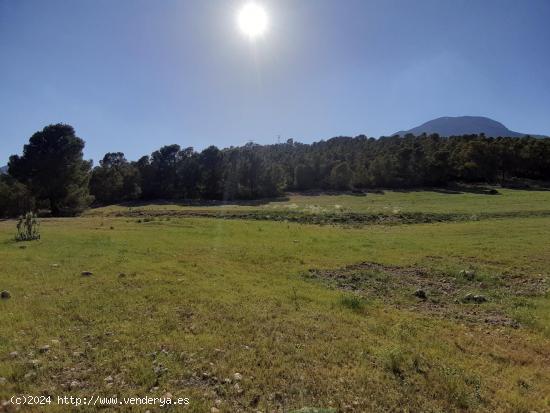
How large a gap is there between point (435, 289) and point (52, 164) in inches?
2482

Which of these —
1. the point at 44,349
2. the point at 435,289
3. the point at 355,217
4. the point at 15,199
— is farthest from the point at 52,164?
the point at 435,289

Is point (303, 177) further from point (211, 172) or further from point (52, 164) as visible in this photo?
point (52, 164)

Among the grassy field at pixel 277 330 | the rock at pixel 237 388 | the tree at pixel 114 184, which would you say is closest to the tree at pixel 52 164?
the tree at pixel 114 184

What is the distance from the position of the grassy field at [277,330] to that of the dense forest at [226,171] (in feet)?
158

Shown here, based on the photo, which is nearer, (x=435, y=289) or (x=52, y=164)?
(x=435, y=289)

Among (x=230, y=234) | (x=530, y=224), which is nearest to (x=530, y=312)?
(x=230, y=234)

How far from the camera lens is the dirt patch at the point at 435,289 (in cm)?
1382

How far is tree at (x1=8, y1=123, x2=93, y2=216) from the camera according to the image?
62031 mm

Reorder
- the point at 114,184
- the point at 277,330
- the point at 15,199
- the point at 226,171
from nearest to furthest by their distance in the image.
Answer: the point at 277,330, the point at 15,199, the point at 114,184, the point at 226,171

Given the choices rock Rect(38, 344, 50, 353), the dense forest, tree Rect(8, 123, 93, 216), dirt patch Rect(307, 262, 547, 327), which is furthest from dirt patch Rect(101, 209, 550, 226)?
rock Rect(38, 344, 50, 353)

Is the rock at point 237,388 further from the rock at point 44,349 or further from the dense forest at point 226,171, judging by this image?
the dense forest at point 226,171

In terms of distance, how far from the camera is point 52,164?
62.2 metres

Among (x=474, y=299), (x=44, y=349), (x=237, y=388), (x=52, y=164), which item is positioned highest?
(x=52, y=164)

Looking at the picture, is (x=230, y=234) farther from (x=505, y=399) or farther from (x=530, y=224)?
(x=530, y=224)
